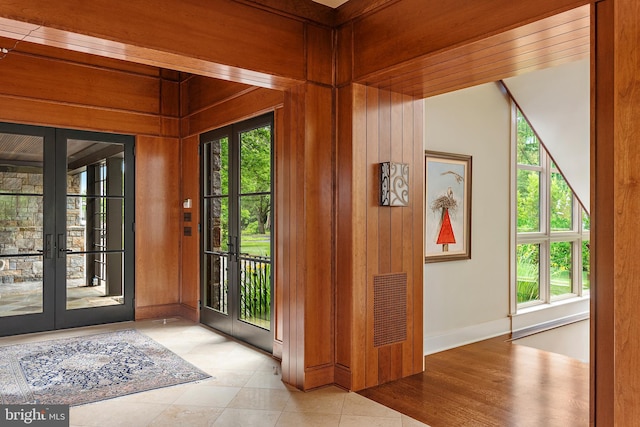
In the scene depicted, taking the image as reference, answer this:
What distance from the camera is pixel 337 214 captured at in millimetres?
3703

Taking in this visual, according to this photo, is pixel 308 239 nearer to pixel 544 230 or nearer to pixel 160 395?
pixel 160 395

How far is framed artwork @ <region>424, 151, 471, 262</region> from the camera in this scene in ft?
15.5

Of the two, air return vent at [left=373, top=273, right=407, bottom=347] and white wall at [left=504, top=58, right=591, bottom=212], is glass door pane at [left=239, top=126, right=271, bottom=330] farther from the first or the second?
white wall at [left=504, top=58, right=591, bottom=212]

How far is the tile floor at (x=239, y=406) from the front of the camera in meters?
3.03

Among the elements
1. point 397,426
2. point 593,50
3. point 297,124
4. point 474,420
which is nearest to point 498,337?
point 474,420

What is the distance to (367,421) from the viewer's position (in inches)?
120

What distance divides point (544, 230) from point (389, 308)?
351 cm

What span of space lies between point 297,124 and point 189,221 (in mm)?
2768

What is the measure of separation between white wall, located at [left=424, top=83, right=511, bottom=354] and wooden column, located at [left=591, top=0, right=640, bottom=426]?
2416mm

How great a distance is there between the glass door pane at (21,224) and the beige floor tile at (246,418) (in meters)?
3.17

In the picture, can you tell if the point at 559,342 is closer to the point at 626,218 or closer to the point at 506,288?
the point at 506,288

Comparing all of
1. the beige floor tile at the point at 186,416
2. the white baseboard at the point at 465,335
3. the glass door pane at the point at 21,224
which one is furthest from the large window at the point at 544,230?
the glass door pane at the point at 21,224

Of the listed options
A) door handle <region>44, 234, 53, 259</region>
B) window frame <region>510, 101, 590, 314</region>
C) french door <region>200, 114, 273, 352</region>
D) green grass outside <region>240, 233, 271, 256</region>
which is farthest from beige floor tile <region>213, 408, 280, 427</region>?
window frame <region>510, 101, 590, 314</region>

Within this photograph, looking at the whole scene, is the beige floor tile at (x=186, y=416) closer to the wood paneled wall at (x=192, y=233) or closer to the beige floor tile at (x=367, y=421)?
the beige floor tile at (x=367, y=421)
